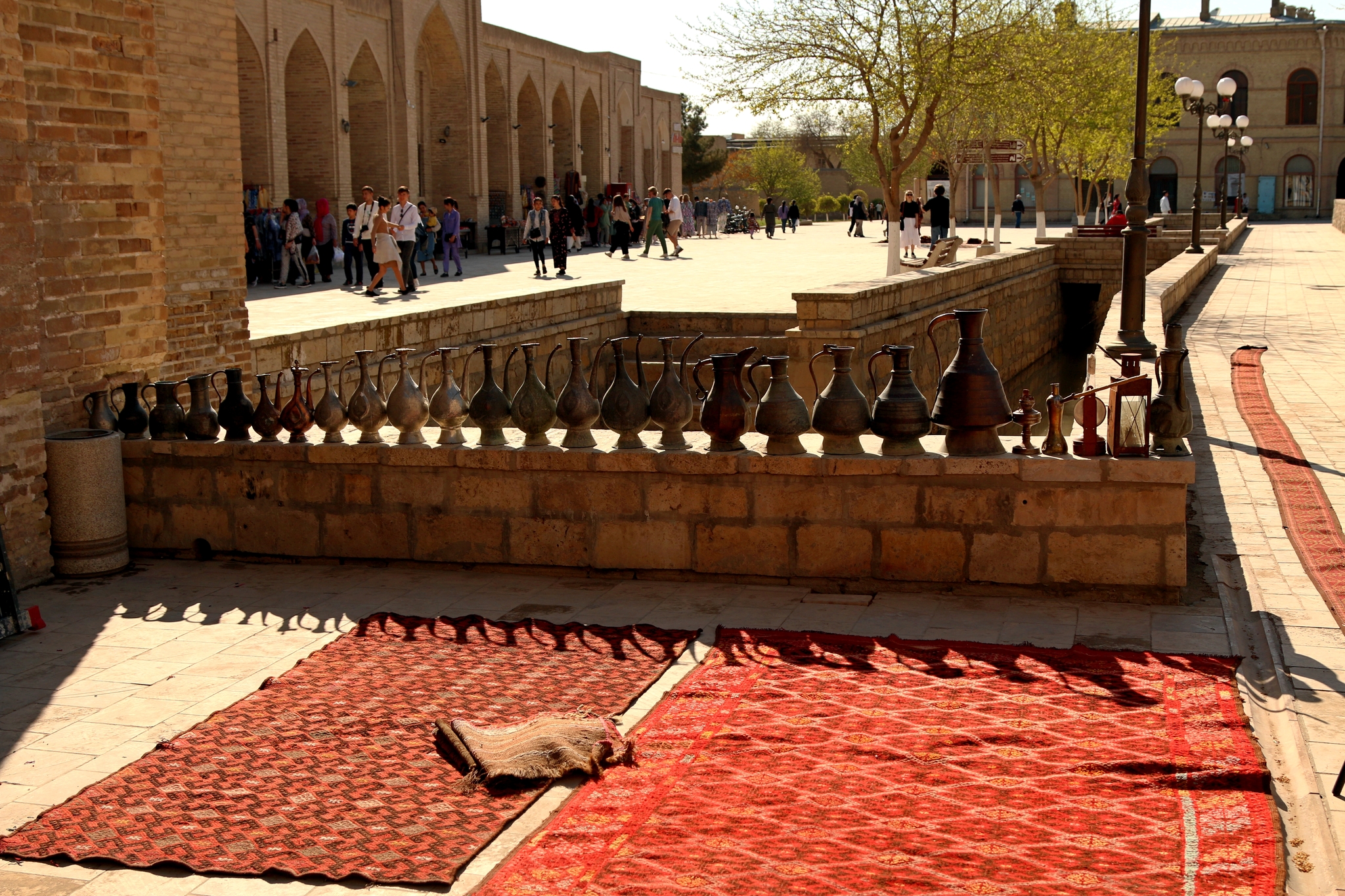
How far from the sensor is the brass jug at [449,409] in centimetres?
670

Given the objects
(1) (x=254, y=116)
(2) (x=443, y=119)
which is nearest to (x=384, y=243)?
(1) (x=254, y=116)

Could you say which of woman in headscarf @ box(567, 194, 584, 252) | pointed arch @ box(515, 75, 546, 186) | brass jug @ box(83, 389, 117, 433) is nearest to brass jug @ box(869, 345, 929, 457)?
brass jug @ box(83, 389, 117, 433)

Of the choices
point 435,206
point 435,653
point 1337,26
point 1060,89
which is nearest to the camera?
point 435,653

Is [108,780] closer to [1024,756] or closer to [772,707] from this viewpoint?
[772,707]

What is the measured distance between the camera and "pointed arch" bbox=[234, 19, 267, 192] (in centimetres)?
2288

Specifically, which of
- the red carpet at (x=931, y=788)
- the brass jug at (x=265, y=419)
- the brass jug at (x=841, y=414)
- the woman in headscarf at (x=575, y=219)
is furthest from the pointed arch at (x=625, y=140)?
the red carpet at (x=931, y=788)

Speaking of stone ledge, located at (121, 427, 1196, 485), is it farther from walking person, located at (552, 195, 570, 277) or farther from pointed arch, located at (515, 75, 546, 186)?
pointed arch, located at (515, 75, 546, 186)

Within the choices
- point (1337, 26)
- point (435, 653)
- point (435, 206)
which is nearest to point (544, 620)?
point (435, 653)

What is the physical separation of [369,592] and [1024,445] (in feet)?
9.97

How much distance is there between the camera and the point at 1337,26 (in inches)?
2116

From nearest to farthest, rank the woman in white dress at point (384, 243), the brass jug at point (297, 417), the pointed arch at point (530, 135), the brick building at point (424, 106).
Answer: the brass jug at point (297, 417) → the woman in white dress at point (384, 243) → the brick building at point (424, 106) → the pointed arch at point (530, 135)

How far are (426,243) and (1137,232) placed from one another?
14291 mm

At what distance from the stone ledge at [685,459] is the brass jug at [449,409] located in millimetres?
95

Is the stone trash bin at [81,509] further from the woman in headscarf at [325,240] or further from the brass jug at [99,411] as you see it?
the woman in headscarf at [325,240]
